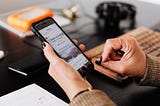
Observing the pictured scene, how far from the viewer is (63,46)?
67 cm

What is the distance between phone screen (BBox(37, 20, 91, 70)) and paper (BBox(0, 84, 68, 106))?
0.09m

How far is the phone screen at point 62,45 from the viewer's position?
651mm

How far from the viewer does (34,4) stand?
1.26 m

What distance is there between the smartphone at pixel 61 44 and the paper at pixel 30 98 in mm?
89

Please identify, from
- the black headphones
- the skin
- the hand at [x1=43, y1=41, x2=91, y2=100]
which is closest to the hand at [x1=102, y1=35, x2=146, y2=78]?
the skin

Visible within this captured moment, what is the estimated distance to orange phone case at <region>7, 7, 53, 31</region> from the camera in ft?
3.10

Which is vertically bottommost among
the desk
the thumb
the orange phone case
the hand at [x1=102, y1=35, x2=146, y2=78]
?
the desk

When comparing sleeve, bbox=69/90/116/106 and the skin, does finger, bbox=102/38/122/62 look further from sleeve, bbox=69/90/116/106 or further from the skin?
sleeve, bbox=69/90/116/106

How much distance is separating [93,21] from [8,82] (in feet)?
1.67

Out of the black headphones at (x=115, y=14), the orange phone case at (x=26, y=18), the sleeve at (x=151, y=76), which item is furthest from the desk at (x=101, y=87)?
the black headphones at (x=115, y=14)

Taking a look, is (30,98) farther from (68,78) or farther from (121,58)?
(121,58)

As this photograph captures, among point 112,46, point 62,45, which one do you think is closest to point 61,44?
point 62,45

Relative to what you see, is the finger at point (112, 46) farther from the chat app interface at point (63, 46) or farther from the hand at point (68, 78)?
the hand at point (68, 78)

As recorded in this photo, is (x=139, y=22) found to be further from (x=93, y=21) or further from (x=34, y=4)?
(x=34, y=4)
